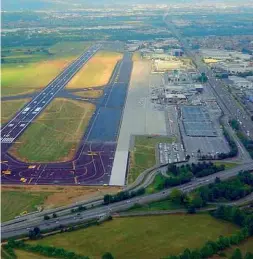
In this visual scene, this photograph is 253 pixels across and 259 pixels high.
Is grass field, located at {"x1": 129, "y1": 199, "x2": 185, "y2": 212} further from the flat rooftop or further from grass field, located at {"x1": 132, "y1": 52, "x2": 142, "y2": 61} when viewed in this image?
grass field, located at {"x1": 132, "y1": 52, "x2": 142, "y2": 61}

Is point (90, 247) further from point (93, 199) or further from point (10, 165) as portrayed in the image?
point (10, 165)

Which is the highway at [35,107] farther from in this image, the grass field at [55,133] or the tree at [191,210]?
the tree at [191,210]

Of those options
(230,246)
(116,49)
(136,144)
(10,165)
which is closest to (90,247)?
(230,246)

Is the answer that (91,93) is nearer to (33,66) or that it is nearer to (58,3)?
(33,66)

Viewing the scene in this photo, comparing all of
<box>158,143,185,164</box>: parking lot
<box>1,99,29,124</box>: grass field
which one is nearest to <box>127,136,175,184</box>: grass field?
<box>158,143,185,164</box>: parking lot

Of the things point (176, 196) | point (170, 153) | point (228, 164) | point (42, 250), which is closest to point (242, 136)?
point (228, 164)

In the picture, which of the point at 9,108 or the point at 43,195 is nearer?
the point at 43,195
